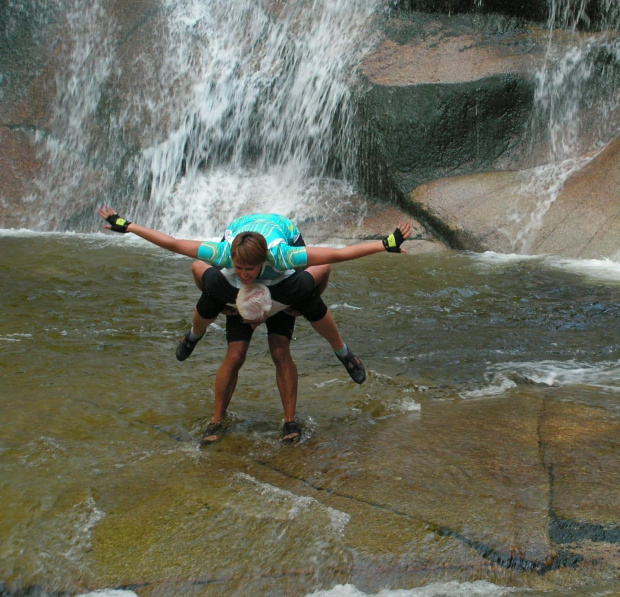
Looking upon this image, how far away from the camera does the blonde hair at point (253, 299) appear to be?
14.5ft

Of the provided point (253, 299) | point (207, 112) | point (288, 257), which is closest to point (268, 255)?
point (288, 257)

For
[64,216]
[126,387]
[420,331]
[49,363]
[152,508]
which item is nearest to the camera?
[152,508]

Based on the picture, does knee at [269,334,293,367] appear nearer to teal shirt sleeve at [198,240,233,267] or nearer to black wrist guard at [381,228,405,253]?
teal shirt sleeve at [198,240,233,267]

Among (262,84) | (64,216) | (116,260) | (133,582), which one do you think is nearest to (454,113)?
(262,84)

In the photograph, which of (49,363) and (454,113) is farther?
(454,113)

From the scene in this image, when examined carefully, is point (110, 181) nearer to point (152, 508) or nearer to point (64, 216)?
point (64, 216)

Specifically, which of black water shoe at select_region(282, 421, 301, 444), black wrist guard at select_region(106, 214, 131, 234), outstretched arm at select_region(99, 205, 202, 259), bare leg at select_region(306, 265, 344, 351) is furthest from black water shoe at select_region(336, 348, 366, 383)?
black wrist guard at select_region(106, 214, 131, 234)

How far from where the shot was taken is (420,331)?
7203mm

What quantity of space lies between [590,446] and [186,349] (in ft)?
7.91

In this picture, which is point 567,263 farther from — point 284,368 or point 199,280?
point 199,280

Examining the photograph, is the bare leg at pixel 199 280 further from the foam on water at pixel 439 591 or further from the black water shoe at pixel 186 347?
the foam on water at pixel 439 591

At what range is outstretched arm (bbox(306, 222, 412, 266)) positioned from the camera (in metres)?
4.35

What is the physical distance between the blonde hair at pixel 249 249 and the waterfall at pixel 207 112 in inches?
337

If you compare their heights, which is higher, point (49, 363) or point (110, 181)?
point (110, 181)
